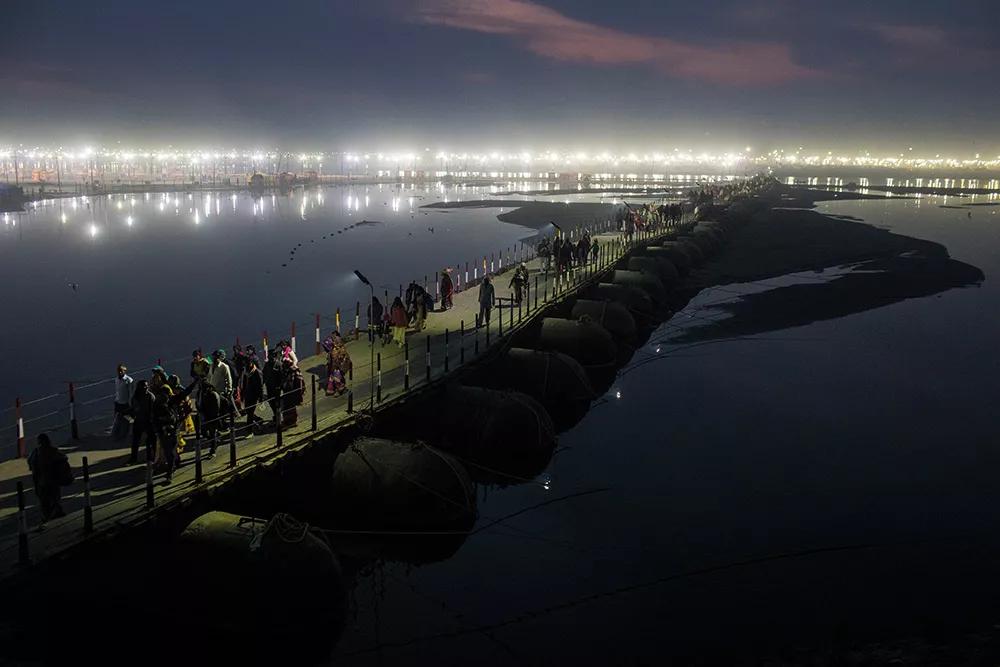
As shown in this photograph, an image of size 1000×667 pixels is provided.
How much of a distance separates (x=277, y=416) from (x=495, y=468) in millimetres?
7694

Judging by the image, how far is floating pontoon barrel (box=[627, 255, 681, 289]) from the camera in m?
49.7

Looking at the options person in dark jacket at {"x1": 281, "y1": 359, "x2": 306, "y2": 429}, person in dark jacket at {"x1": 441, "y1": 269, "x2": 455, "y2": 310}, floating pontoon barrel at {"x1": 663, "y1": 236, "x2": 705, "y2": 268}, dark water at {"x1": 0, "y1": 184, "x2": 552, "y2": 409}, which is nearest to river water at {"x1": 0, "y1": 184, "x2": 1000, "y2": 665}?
dark water at {"x1": 0, "y1": 184, "x2": 552, "y2": 409}

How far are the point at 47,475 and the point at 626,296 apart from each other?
3345cm

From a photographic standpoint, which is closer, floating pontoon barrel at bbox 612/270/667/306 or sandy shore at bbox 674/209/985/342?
sandy shore at bbox 674/209/985/342

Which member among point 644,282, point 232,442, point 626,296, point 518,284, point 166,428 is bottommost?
point 232,442

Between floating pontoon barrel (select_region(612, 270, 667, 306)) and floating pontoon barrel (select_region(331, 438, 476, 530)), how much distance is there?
29.4 metres

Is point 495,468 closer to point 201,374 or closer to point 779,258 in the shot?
point 201,374

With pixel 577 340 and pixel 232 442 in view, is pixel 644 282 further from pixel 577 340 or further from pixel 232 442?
pixel 232 442

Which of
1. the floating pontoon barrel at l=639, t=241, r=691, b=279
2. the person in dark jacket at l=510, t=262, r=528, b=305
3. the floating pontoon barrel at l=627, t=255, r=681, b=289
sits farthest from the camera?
the floating pontoon barrel at l=639, t=241, r=691, b=279

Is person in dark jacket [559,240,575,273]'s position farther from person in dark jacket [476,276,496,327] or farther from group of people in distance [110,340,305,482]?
group of people in distance [110,340,305,482]

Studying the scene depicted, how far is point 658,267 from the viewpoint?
50.9m

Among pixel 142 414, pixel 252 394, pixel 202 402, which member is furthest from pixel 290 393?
pixel 142 414

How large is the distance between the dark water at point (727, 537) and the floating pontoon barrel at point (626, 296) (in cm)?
1025

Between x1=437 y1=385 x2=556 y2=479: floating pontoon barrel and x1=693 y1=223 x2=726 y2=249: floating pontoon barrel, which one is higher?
x1=693 y1=223 x2=726 y2=249: floating pontoon barrel
